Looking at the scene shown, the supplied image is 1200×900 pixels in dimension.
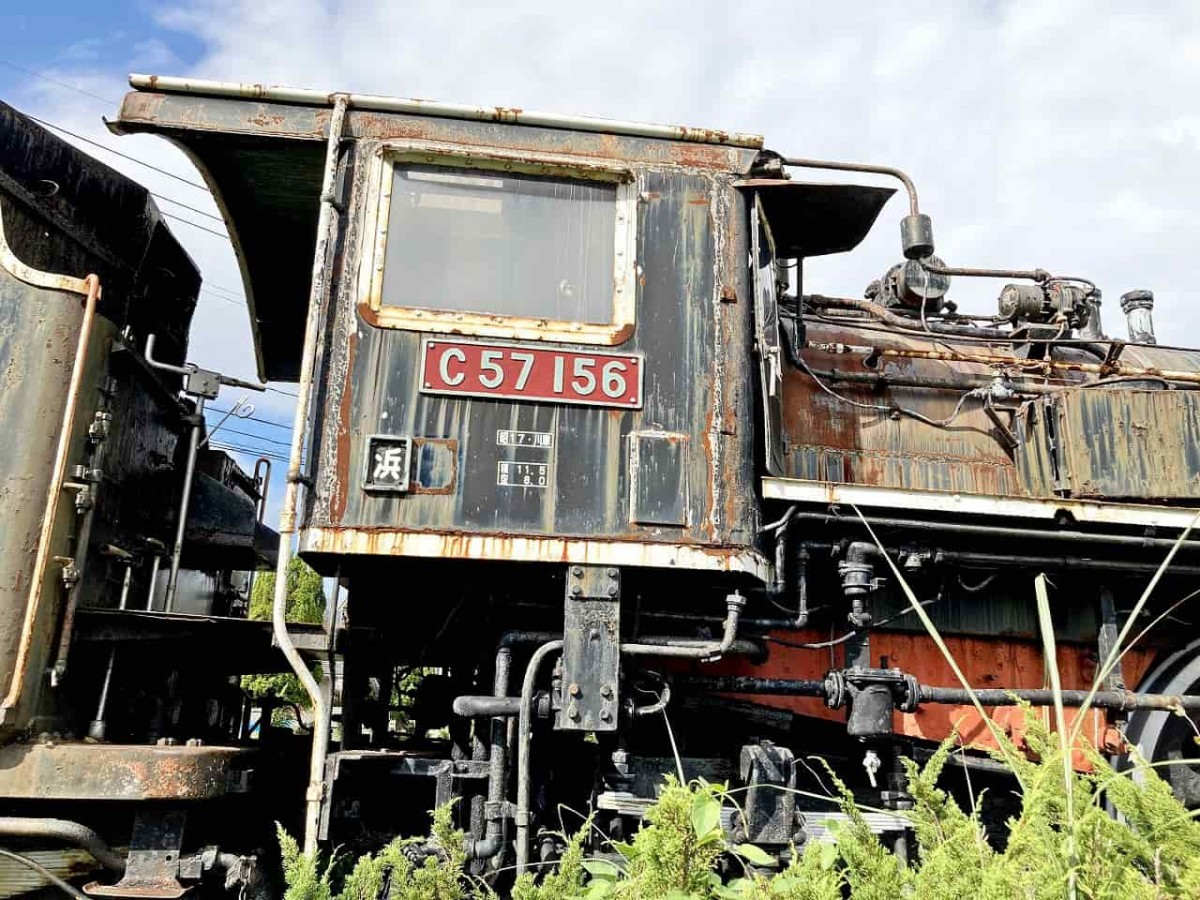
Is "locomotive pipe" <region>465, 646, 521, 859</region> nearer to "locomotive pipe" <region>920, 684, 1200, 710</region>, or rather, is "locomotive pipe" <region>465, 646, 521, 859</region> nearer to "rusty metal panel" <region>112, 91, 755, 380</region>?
"locomotive pipe" <region>920, 684, 1200, 710</region>

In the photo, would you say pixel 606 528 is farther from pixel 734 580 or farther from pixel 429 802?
pixel 429 802

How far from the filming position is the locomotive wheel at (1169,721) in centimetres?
422

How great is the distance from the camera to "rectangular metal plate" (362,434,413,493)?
3490 mm

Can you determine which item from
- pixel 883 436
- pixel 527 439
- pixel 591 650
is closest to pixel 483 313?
pixel 527 439

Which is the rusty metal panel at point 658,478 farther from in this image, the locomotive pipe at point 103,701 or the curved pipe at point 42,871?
the curved pipe at point 42,871

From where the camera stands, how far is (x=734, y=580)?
3.70m

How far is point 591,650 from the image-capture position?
11.2ft

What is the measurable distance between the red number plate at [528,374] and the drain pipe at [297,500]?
439mm

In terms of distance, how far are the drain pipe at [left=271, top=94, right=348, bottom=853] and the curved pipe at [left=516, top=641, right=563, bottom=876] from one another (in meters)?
0.68

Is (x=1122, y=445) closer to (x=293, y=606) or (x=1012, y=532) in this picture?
(x=1012, y=532)

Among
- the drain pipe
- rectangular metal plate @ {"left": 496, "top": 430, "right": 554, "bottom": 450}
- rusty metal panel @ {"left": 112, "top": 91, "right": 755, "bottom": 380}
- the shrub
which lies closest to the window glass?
rusty metal panel @ {"left": 112, "top": 91, "right": 755, "bottom": 380}

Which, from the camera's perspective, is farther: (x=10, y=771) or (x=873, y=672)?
(x=873, y=672)

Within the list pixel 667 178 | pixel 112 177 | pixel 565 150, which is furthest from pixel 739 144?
pixel 112 177

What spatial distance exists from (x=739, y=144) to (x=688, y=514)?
1649mm
